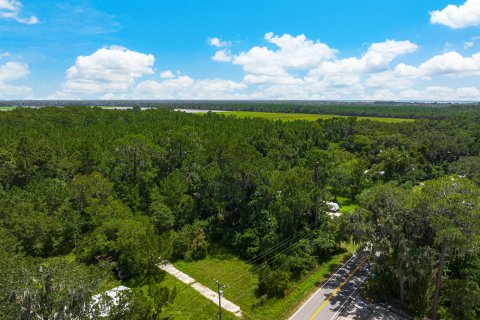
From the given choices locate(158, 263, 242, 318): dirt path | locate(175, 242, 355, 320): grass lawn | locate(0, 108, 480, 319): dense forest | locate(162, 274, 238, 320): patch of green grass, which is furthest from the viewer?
locate(158, 263, 242, 318): dirt path

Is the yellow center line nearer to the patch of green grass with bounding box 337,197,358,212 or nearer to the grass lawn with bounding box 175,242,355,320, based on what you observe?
the grass lawn with bounding box 175,242,355,320

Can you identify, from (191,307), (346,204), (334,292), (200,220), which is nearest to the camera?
(191,307)

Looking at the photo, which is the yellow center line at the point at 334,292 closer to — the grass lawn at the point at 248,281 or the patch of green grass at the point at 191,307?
the grass lawn at the point at 248,281

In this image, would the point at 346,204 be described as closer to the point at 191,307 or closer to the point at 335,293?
the point at 335,293

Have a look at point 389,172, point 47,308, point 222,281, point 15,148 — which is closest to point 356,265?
point 222,281

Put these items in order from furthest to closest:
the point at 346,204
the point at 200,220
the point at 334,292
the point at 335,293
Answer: the point at 346,204 < the point at 200,220 < the point at 334,292 < the point at 335,293

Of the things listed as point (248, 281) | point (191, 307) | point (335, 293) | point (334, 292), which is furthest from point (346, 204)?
point (191, 307)

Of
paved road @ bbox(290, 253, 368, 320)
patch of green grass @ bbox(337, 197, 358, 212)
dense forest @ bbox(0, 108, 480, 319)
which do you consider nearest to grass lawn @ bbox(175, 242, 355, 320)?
paved road @ bbox(290, 253, 368, 320)

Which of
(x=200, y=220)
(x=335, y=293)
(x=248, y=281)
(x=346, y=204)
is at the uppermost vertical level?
(x=200, y=220)

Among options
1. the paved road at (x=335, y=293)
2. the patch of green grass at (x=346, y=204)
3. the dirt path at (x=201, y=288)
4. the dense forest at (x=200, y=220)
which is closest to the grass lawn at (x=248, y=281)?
the dirt path at (x=201, y=288)
